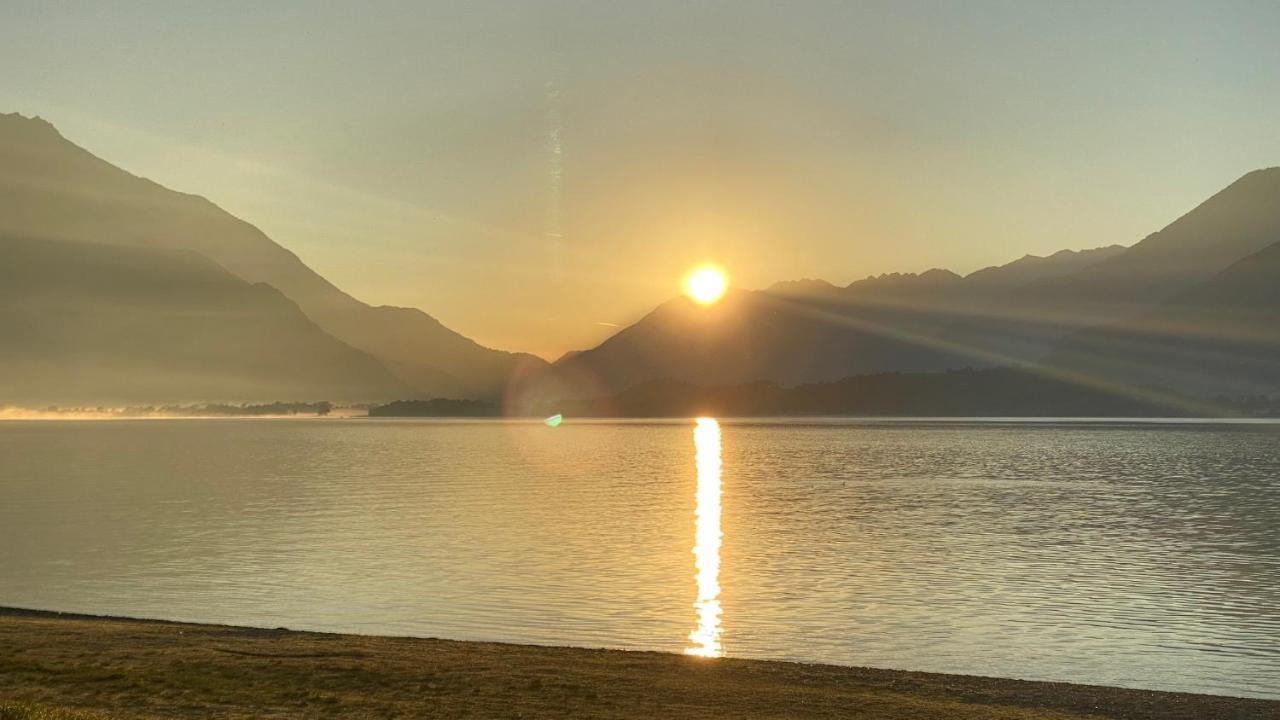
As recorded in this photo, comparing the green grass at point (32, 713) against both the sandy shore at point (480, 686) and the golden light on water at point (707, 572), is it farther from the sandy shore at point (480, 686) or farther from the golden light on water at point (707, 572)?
the golden light on water at point (707, 572)

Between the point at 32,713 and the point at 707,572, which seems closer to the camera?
the point at 32,713

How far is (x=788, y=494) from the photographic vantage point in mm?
98062

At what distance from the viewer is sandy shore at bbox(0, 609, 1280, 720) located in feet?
74.6

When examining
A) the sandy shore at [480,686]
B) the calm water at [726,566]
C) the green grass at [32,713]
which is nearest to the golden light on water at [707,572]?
the calm water at [726,566]

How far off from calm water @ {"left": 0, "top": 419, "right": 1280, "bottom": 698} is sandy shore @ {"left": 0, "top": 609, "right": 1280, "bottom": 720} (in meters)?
3.66

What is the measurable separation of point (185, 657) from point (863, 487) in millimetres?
85466

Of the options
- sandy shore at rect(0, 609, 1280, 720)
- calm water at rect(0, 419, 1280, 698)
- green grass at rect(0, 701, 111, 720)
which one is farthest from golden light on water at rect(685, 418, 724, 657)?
green grass at rect(0, 701, 111, 720)

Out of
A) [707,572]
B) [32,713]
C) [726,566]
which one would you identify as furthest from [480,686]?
[726,566]

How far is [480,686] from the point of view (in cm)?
2470

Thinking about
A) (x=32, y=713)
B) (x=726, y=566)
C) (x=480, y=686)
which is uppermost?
(x=32, y=713)

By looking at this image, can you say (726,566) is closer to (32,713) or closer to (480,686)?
(480,686)

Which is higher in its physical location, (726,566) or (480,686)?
(480,686)

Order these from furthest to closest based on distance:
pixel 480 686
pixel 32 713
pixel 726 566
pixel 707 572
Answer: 1. pixel 726 566
2. pixel 707 572
3. pixel 480 686
4. pixel 32 713

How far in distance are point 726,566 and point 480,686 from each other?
89.7 ft
